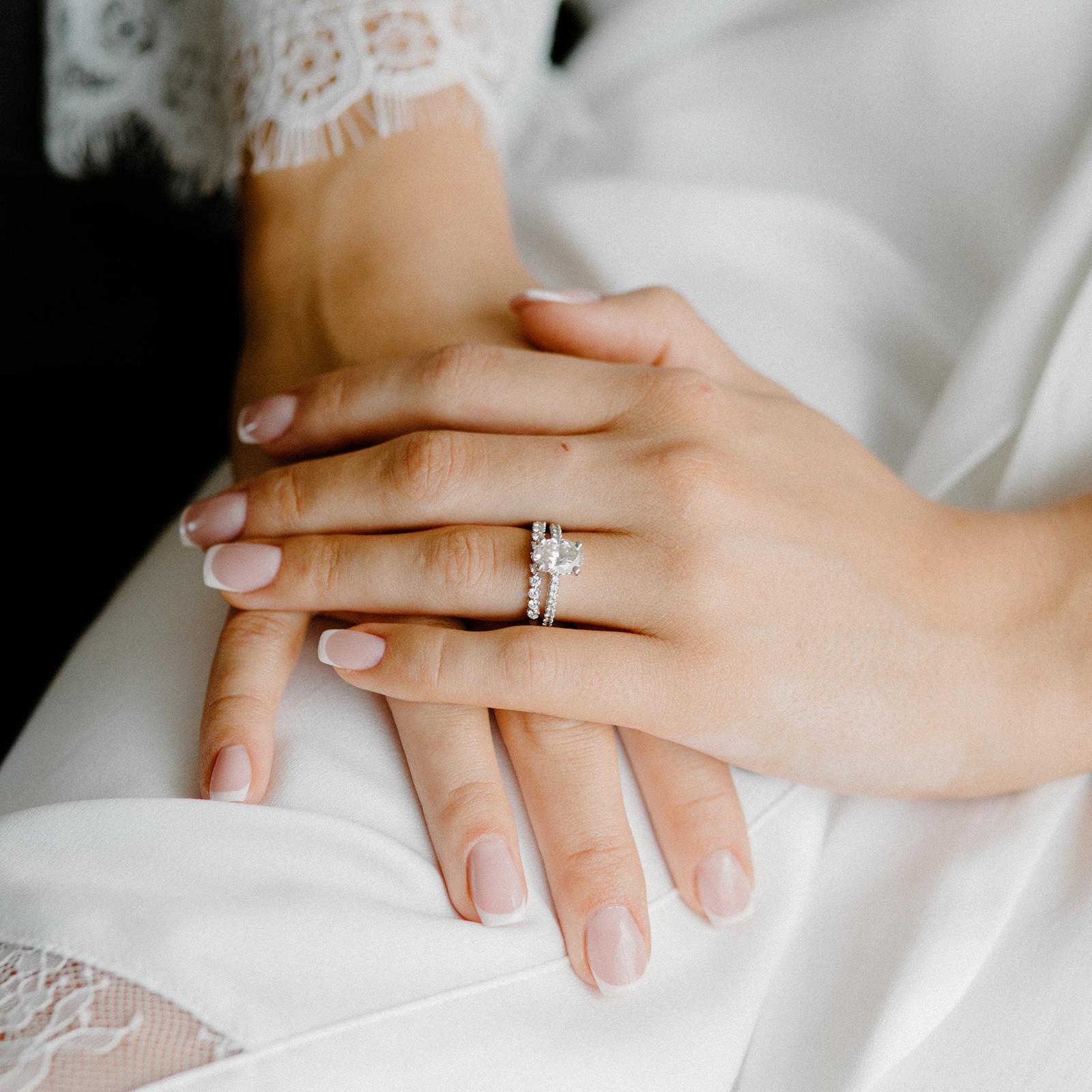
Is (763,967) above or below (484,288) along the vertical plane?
below

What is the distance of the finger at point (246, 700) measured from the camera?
27.7 inches

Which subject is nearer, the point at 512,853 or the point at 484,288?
the point at 512,853

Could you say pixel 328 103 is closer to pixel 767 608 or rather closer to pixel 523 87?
pixel 523 87

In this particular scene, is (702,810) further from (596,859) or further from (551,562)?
(551,562)

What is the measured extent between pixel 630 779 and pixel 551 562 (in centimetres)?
20

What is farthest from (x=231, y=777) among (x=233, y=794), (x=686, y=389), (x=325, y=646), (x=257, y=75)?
(x=257, y=75)

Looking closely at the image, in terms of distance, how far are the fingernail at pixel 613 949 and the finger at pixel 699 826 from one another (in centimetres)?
8

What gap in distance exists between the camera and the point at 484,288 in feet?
3.30

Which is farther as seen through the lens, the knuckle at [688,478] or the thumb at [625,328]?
the thumb at [625,328]

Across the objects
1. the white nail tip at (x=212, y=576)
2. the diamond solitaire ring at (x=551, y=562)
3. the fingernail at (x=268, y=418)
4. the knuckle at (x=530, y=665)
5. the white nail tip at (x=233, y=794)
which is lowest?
the white nail tip at (x=233, y=794)

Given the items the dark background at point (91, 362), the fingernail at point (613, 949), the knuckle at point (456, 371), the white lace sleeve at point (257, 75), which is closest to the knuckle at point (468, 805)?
the fingernail at point (613, 949)

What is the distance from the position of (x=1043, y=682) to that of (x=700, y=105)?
0.87 meters

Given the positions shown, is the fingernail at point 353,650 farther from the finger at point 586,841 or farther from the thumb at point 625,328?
the thumb at point 625,328

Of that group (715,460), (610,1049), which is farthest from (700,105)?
(610,1049)
